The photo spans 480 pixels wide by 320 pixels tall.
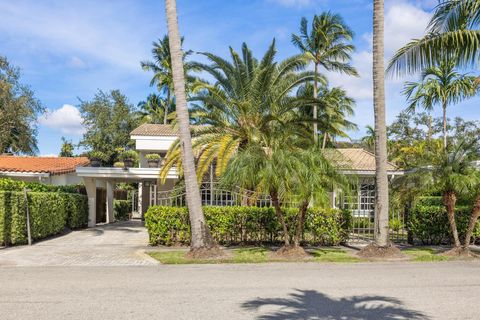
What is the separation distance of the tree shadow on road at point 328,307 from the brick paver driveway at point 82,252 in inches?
199

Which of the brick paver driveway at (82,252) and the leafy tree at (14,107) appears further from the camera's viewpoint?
the leafy tree at (14,107)

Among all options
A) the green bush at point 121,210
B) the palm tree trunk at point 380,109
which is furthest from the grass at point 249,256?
the green bush at point 121,210

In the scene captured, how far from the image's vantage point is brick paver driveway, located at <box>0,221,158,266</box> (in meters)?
11.3

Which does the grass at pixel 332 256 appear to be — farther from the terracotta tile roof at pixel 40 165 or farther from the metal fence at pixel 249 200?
the terracotta tile roof at pixel 40 165

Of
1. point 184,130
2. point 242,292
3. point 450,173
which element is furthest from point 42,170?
point 450,173

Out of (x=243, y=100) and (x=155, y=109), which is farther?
(x=155, y=109)

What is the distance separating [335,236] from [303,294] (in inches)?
299

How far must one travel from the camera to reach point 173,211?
1438 centimetres

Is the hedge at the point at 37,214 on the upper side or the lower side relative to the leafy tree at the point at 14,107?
lower

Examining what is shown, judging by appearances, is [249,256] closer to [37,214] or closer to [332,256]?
[332,256]

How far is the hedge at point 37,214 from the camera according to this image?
13961mm

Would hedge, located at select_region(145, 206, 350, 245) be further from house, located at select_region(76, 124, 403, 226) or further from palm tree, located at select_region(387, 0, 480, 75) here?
palm tree, located at select_region(387, 0, 480, 75)

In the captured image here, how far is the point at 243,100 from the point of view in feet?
Result: 56.0

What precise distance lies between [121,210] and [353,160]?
1676 centimetres
